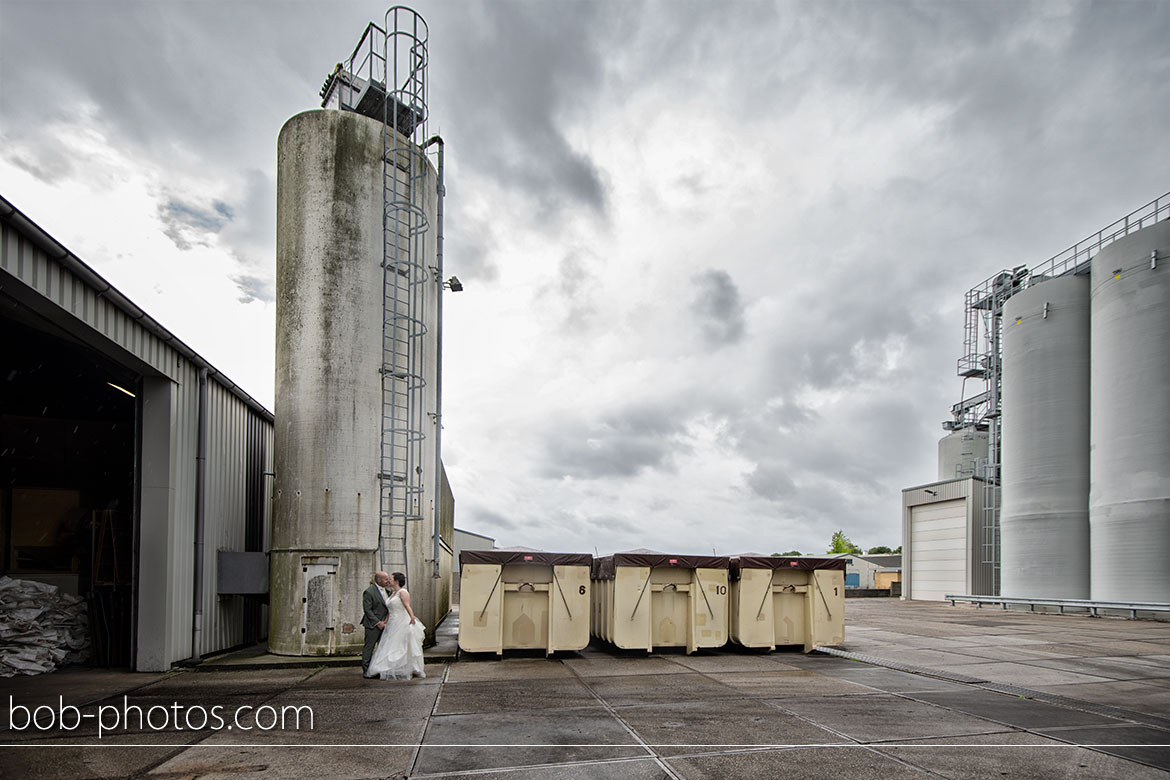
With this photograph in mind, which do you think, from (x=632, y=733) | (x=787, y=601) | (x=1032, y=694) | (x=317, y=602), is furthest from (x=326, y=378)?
(x=1032, y=694)

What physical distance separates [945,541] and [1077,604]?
10.6 m

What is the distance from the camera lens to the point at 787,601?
1482 cm

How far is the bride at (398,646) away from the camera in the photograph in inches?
440

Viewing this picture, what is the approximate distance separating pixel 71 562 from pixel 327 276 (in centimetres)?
664

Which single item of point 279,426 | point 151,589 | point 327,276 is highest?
point 327,276

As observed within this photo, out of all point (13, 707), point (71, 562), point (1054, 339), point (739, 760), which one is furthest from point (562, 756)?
point (1054, 339)

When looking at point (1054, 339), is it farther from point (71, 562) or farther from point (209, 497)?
point (71, 562)

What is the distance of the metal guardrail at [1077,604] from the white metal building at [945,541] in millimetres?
2298

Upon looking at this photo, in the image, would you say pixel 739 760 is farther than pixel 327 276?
No

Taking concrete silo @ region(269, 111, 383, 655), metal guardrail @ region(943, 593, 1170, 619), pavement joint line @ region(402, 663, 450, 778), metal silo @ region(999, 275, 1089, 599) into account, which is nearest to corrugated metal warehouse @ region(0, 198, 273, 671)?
concrete silo @ region(269, 111, 383, 655)

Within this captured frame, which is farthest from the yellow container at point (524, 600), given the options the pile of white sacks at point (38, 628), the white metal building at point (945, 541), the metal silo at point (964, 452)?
the metal silo at point (964, 452)

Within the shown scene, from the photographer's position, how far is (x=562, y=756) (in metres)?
6.82

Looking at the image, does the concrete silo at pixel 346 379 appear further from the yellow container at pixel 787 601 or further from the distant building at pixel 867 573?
the distant building at pixel 867 573

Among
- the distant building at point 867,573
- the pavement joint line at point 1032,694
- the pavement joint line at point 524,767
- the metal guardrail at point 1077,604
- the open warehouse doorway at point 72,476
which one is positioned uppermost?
the open warehouse doorway at point 72,476
